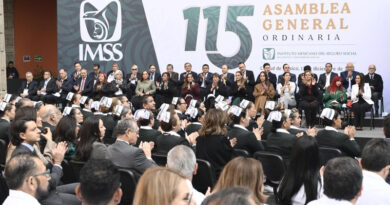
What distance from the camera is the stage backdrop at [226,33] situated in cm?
1389

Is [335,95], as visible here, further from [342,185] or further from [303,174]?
[342,185]

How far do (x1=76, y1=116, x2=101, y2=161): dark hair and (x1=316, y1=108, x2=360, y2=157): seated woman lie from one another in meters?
2.84

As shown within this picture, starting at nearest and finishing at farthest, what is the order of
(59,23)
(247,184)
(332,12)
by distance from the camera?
(247,184), (332,12), (59,23)

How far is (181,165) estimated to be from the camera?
3967 millimetres

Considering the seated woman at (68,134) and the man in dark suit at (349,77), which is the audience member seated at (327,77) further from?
the seated woman at (68,134)

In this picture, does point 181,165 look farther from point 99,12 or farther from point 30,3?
point 30,3

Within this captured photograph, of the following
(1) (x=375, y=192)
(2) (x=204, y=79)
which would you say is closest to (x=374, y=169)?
(1) (x=375, y=192)

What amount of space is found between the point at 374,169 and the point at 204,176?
6.65 feet

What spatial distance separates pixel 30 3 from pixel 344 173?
67.1 feet

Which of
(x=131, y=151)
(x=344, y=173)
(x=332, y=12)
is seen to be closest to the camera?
(x=344, y=173)

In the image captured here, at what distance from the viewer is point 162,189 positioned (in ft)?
8.20

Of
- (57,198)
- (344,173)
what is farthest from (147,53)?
(344,173)

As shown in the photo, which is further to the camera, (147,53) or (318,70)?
(147,53)

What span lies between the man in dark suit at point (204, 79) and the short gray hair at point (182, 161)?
1012 centimetres
